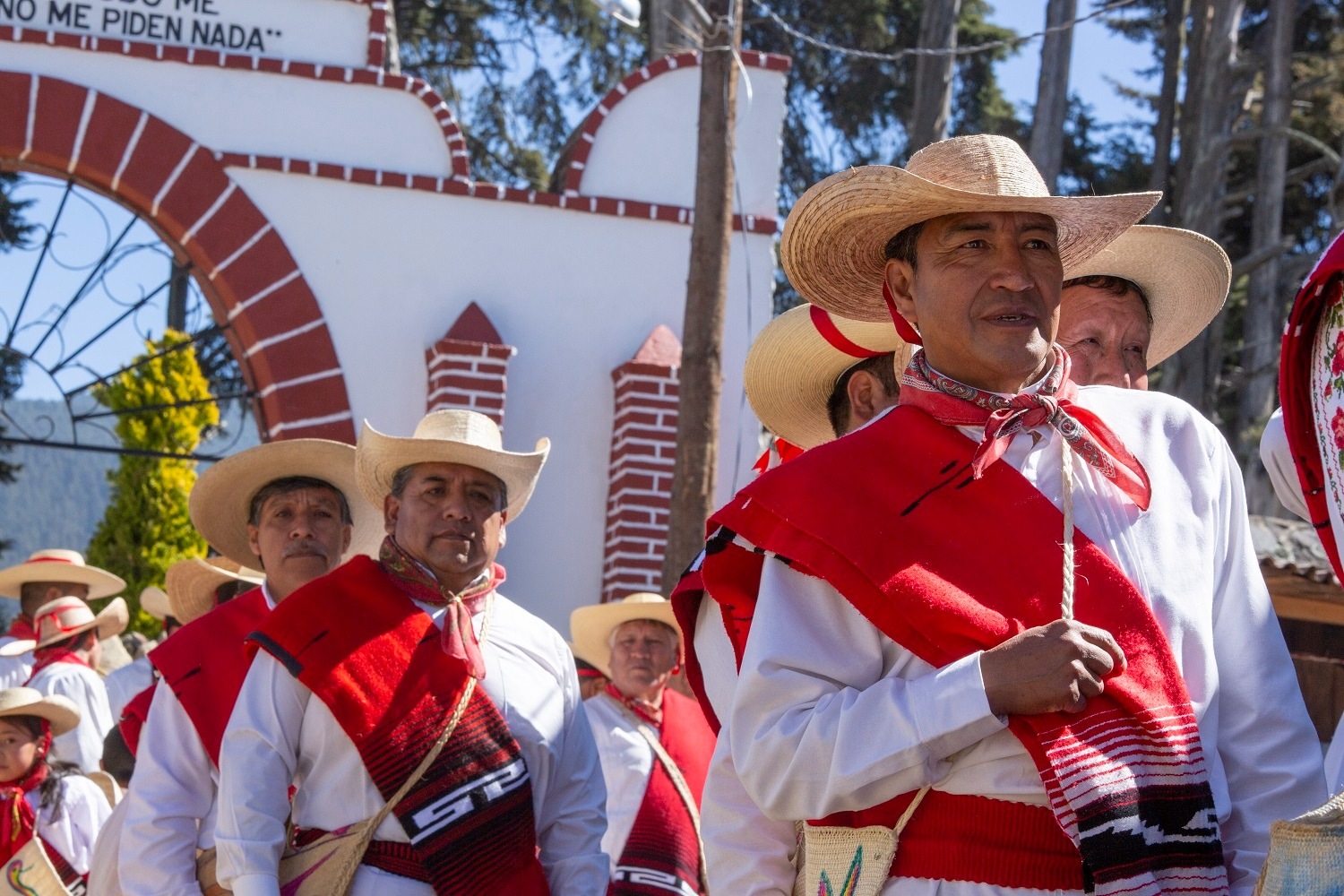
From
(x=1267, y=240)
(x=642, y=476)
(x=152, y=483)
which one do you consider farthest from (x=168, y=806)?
(x=1267, y=240)

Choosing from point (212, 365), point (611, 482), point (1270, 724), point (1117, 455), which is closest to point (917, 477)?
point (1117, 455)

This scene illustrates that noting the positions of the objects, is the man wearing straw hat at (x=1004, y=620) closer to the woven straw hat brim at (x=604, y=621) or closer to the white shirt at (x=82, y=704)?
the woven straw hat brim at (x=604, y=621)

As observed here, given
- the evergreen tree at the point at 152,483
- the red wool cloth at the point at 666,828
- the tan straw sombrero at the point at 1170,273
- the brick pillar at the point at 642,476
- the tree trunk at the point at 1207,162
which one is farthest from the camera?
the evergreen tree at the point at 152,483

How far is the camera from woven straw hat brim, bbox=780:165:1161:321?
2.72m

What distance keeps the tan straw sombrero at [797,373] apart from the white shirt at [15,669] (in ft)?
18.4

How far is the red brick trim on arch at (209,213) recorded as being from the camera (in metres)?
9.75

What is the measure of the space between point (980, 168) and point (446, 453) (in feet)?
6.72

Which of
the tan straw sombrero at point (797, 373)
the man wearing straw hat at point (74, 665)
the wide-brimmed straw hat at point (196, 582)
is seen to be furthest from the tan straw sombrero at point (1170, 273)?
the man wearing straw hat at point (74, 665)

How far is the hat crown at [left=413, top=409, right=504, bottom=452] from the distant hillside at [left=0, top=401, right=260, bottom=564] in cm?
2917

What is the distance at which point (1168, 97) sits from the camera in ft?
→ 60.6

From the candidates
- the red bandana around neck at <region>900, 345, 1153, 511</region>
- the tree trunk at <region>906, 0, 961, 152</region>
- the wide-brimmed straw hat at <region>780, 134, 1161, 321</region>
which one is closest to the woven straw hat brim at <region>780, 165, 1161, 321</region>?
the wide-brimmed straw hat at <region>780, 134, 1161, 321</region>

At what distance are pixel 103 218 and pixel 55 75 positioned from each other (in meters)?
0.93

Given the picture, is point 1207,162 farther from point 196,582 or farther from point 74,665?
point 196,582

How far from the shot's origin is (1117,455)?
2.59m
